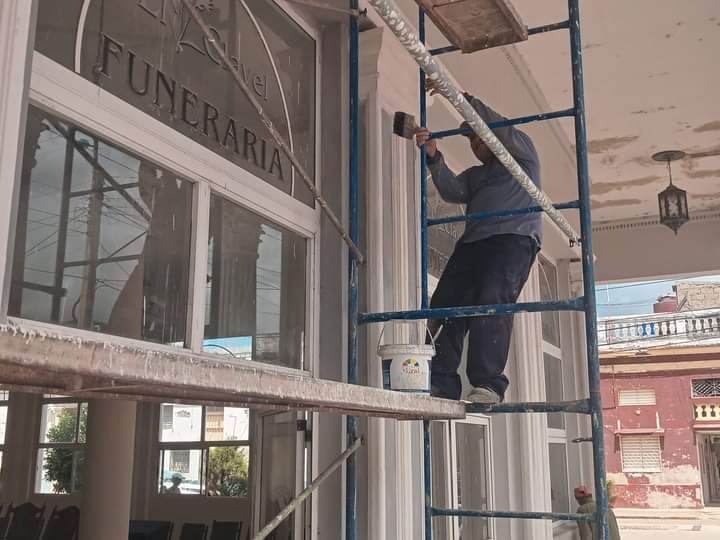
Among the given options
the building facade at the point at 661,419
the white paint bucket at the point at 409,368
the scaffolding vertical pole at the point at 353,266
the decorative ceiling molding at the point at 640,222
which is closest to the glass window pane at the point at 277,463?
the scaffolding vertical pole at the point at 353,266

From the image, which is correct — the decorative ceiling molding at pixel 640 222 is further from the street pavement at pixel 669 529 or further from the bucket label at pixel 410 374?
the street pavement at pixel 669 529

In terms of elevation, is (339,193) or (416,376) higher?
(339,193)

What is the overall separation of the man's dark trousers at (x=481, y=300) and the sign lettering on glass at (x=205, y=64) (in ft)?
1.96

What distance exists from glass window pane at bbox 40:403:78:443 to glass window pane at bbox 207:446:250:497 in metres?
1.52

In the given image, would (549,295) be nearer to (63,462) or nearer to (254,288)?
(63,462)

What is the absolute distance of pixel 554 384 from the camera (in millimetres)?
6621

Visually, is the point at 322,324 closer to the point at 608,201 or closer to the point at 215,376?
the point at 215,376

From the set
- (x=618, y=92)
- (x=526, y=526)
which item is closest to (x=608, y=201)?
(x=618, y=92)

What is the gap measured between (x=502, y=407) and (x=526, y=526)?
3.07m

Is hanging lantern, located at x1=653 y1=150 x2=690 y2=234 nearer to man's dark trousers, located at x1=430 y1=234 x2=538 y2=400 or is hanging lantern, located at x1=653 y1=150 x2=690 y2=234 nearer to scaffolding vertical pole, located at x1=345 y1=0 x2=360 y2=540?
man's dark trousers, located at x1=430 y1=234 x2=538 y2=400

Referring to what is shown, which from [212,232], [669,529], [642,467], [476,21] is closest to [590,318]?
[476,21]

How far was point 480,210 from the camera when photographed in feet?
8.36

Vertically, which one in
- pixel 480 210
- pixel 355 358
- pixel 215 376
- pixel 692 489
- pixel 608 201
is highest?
pixel 608 201

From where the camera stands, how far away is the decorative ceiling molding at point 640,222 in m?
7.03
